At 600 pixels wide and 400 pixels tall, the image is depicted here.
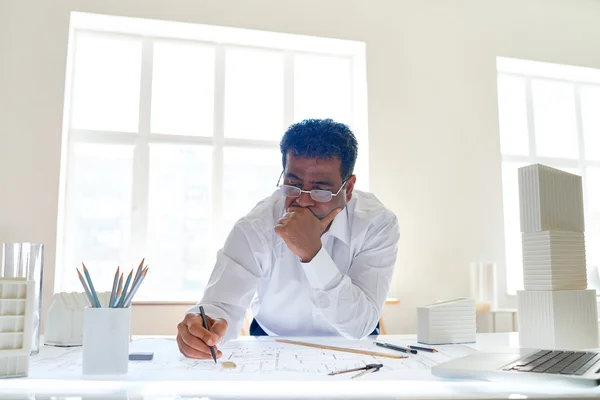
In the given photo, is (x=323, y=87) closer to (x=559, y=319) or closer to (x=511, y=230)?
(x=511, y=230)

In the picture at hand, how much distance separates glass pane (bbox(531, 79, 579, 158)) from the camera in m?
5.28

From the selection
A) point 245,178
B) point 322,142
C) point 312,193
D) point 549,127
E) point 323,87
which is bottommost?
point 312,193

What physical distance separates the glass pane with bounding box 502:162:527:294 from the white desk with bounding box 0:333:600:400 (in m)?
4.13

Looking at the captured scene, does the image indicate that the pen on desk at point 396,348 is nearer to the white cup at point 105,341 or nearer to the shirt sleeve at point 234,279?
the shirt sleeve at point 234,279

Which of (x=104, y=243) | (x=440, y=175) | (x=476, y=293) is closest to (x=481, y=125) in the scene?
(x=440, y=175)

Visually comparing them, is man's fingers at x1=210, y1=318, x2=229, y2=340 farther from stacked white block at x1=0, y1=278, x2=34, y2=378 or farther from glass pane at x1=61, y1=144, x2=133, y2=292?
glass pane at x1=61, y1=144, x2=133, y2=292

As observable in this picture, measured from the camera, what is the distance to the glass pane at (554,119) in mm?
5277

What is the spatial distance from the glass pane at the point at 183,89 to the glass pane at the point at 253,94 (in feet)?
0.54

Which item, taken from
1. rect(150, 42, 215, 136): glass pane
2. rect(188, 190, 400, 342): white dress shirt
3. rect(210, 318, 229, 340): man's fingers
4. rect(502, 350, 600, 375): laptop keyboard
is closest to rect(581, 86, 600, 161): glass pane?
rect(150, 42, 215, 136): glass pane

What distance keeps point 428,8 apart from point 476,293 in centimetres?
249

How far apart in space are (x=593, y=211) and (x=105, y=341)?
544 centimetres

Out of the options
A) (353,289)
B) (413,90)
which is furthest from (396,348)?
(413,90)

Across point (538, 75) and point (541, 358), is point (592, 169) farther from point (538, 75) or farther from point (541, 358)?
point (541, 358)

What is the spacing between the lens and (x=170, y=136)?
4391 mm
